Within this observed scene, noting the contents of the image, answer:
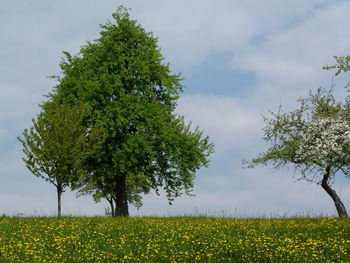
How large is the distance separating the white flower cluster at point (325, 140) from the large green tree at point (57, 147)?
14120 mm

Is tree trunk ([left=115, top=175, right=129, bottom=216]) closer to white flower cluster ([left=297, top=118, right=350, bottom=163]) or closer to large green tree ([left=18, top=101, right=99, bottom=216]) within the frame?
large green tree ([left=18, top=101, right=99, bottom=216])

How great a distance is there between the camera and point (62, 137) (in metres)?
27.6

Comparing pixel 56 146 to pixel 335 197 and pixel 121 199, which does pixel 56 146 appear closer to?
pixel 121 199

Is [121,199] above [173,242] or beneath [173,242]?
above

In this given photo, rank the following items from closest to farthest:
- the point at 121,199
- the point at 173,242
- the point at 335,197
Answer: the point at 173,242, the point at 335,197, the point at 121,199

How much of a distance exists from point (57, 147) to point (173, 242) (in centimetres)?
1440

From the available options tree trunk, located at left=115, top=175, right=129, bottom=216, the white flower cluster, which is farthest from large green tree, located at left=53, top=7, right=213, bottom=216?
the white flower cluster

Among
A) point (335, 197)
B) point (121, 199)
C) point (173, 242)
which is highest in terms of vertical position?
point (121, 199)

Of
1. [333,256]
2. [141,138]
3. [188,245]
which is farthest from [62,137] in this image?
[333,256]

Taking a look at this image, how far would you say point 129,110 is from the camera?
30.8 meters

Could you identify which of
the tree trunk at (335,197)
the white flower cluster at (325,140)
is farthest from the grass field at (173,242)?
the tree trunk at (335,197)

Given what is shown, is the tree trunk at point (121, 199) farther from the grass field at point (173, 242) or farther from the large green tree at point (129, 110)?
the grass field at point (173, 242)

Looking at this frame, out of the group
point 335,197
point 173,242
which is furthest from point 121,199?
A: point 173,242

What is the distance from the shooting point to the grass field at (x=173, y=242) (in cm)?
1319
